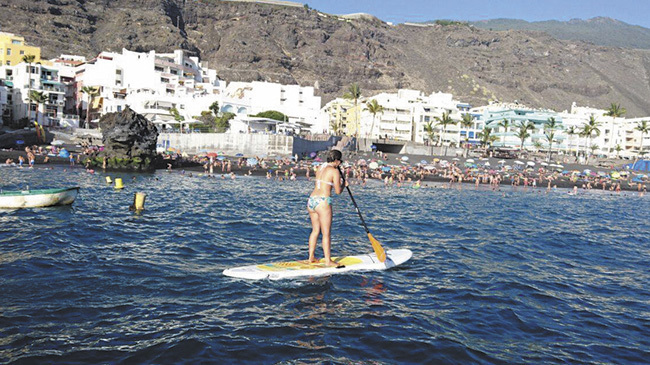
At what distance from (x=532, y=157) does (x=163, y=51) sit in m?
100

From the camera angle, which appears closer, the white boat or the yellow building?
the white boat

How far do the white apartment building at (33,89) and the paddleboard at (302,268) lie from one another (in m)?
69.1

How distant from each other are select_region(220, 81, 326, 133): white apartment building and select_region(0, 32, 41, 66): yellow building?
36.4 m

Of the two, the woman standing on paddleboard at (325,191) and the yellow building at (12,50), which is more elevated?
the yellow building at (12,50)

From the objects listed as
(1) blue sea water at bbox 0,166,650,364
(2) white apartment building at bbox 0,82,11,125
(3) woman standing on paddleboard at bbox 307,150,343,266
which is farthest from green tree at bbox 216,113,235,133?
(3) woman standing on paddleboard at bbox 307,150,343,266

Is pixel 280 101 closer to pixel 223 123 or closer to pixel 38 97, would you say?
pixel 223 123

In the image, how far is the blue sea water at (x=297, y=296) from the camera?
666 centimetres

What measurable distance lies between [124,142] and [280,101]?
4967cm

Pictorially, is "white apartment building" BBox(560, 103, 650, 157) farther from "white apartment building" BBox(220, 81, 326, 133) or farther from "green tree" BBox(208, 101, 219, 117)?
"green tree" BBox(208, 101, 219, 117)

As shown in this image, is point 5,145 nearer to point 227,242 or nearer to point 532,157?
point 227,242

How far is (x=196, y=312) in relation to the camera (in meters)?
7.84

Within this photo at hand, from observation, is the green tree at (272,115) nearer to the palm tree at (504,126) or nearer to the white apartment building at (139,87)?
the white apartment building at (139,87)

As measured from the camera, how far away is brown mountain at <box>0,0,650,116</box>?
127438 mm

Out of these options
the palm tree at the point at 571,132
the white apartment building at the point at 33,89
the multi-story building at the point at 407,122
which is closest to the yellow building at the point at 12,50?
the white apartment building at the point at 33,89
